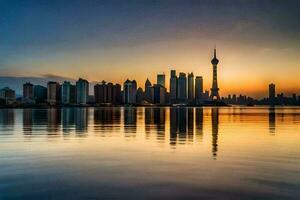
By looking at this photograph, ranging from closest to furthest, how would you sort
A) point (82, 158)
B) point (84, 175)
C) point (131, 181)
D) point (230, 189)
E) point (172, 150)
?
point (230, 189) < point (131, 181) < point (84, 175) < point (82, 158) < point (172, 150)

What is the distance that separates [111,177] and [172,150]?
12.5 meters

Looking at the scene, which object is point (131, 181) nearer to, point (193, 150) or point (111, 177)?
point (111, 177)

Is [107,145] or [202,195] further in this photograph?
[107,145]

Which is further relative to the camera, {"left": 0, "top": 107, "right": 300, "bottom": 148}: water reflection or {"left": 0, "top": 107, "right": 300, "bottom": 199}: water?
{"left": 0, "top": 107, "right": 300, "bottom": 148}: water reflection

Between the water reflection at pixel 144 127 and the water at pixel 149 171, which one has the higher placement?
the water at pixel 149 171

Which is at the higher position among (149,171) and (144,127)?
(149,171)

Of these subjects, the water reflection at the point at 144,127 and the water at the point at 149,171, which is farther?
the water reflection at the point at 144,127

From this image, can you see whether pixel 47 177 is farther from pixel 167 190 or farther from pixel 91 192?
pixel 167 190

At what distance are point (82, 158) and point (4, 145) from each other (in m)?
12.2

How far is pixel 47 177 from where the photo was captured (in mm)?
20328

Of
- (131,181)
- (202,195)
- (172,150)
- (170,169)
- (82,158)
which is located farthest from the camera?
(172,150)

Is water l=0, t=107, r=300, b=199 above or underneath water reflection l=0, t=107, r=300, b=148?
above

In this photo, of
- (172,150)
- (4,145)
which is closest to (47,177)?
(172,150)

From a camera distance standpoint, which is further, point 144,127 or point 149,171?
point 144,127
